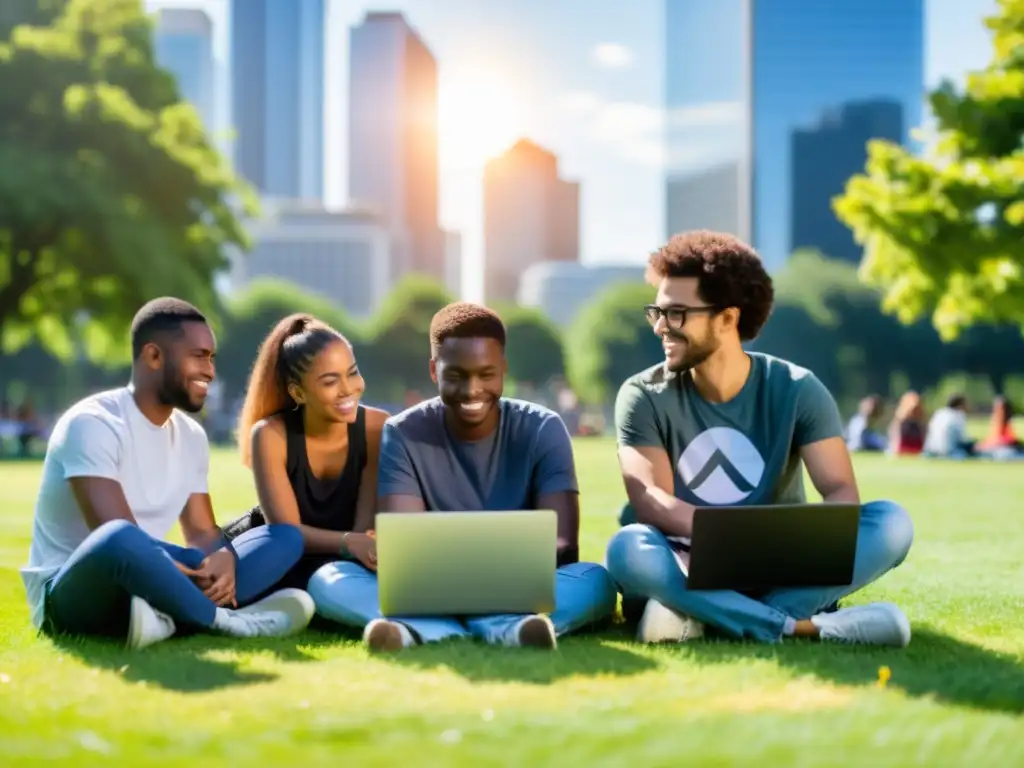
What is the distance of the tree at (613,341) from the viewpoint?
254ft

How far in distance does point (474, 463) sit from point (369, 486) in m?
0.60

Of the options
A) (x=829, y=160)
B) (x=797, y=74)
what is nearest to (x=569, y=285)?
(x=797, y=74)

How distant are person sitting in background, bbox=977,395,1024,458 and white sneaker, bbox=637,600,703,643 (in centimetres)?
2116

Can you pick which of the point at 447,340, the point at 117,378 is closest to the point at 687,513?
the point at 447,340

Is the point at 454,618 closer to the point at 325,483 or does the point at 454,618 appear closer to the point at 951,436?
the point at 325,483

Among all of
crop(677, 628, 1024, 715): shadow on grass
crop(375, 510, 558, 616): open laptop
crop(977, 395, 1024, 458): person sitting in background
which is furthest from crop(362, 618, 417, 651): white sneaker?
crop(977, 395, 1024, 458): person sitting in background

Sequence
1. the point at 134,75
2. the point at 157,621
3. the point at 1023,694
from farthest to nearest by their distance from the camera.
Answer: the point at 134,75 → the point at 157,621 → the point at 1023,694

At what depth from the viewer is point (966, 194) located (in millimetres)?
20859

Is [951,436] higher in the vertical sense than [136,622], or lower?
lower

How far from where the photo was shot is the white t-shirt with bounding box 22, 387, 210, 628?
5.02 metres

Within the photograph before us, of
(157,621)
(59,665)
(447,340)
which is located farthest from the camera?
(447,340)

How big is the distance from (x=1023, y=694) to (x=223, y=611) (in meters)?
2.98

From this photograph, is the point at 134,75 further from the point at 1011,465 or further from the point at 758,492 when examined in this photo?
the point at 758,492

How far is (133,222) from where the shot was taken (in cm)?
2809
